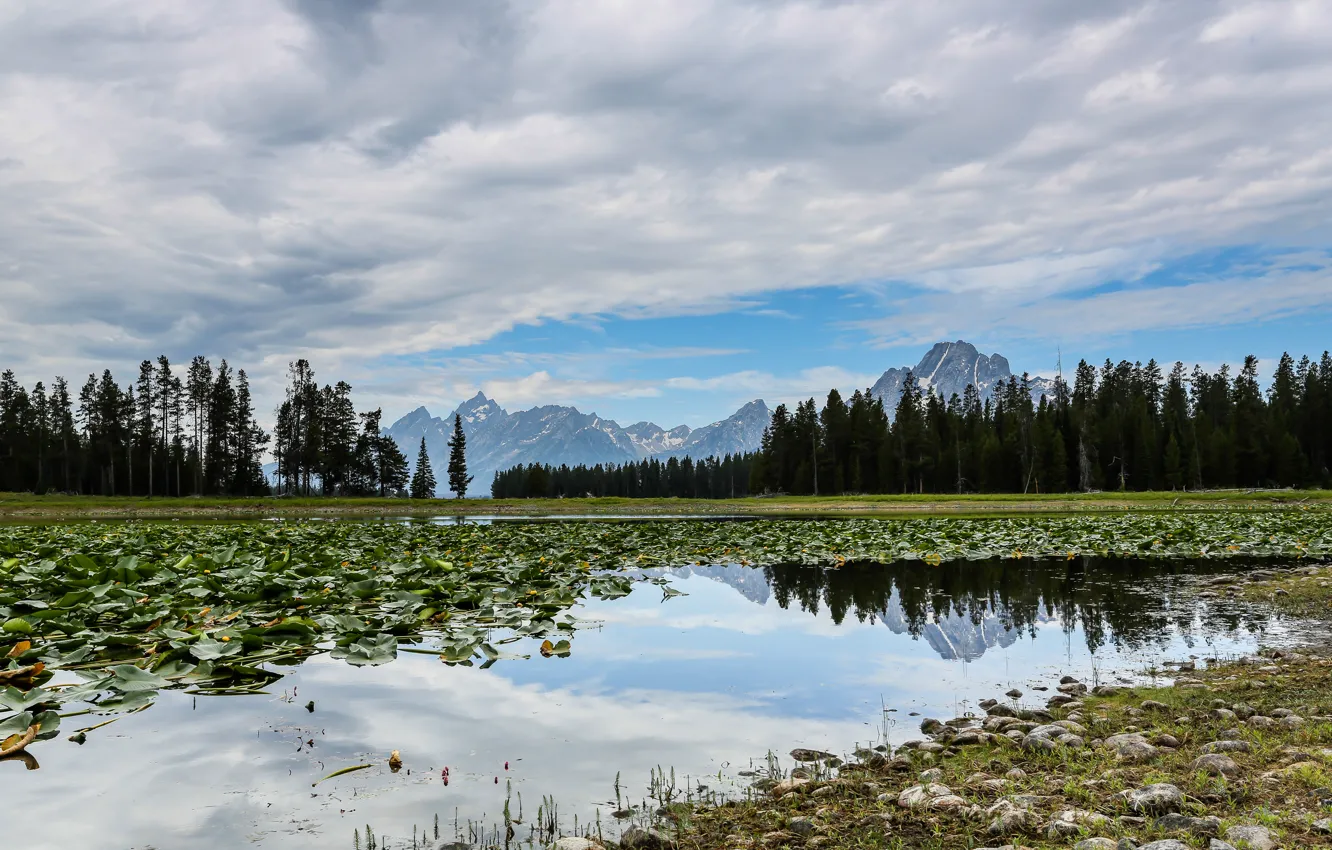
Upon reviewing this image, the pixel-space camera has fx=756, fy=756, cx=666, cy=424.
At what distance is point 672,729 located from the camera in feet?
21.1

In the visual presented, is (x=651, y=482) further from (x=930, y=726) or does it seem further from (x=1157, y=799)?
(x=1157, y=799)

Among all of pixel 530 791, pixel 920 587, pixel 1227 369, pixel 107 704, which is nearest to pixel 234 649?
pixel 107 704

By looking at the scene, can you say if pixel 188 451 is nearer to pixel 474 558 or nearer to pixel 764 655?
pixel 474 558

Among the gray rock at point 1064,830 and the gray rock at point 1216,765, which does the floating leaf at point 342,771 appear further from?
the gray rock at point 1216,765

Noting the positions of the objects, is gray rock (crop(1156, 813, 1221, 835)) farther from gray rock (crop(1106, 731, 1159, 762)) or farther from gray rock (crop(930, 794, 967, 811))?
gray rock (crop(1106, 731, 1159, 762))

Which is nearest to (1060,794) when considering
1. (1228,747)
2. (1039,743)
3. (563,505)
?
(1039,743)

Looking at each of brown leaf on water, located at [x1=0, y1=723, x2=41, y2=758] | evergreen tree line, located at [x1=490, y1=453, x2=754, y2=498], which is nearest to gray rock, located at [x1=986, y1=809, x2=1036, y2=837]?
brown leaf on water, located at [x1=0, y1=723, x2=41, y2=758]

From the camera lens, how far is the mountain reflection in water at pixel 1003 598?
1055 cm

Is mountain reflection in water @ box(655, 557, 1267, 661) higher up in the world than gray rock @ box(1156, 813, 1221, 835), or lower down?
lower down

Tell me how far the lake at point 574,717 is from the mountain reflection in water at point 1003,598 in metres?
0.09

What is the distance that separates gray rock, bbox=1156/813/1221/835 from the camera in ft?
12.7

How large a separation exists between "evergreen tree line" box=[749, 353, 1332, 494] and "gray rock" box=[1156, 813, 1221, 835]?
95.1 m

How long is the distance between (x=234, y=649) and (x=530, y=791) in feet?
13.7

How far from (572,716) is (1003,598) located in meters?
9.77
